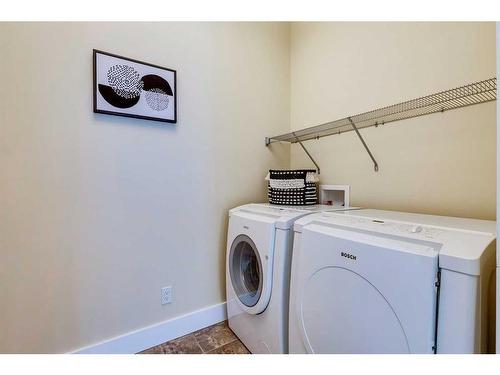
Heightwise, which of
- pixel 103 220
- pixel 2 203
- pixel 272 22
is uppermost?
pixel 272 22

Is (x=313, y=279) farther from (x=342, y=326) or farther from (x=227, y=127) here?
(x=227, y=127)

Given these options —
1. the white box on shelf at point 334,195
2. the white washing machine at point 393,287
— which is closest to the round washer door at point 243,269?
the white washing machine at point 393,287

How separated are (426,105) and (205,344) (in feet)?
6.24

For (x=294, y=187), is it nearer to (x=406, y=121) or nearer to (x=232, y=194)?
(x=232, y=194)

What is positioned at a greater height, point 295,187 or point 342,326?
point 295,187

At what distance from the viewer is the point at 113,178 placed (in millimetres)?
1417

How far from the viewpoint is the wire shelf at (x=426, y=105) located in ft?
3.49

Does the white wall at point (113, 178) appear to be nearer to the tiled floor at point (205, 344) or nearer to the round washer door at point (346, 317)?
the tiled floor at point (205, 344)

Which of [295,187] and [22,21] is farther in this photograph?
[295,187]

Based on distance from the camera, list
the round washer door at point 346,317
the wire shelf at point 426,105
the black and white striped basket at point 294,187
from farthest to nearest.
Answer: the black and white striped basket at point 294,187
the wire shelf at point 426,105
the round washer door at point 346,317

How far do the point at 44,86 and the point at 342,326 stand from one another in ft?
5.77

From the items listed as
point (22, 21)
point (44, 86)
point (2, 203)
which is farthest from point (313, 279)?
point (22, 21)

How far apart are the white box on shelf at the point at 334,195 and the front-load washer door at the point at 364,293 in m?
0.84
